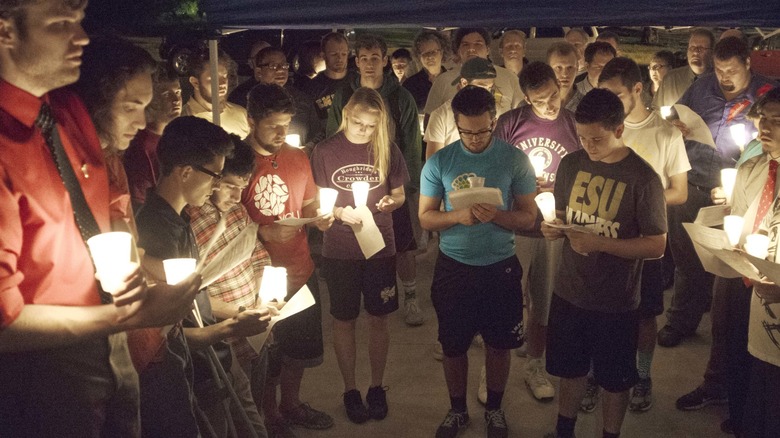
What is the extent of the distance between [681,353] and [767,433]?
226 centimetres

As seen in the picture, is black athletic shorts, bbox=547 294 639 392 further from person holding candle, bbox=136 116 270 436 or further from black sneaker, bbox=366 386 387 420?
person holding candle, bbox=136 116 270 436

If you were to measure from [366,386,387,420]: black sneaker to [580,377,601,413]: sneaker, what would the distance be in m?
1.33

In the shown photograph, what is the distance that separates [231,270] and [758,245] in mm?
2454

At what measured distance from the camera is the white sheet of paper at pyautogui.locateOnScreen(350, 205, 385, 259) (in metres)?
4.21

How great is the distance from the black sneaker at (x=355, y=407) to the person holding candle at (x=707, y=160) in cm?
259

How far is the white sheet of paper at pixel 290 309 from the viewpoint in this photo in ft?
10.4

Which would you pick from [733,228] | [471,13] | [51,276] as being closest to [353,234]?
[471,13]

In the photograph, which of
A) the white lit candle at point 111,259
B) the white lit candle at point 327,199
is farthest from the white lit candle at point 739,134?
the white lit candle at point 111,259

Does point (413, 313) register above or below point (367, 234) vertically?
below

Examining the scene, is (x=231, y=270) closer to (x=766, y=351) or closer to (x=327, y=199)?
(x=327, y=199)

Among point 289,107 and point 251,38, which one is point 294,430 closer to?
point 289,107

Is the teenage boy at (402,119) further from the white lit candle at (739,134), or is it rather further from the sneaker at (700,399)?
the white lit candle at (739,134)

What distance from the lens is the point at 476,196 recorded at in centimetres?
376

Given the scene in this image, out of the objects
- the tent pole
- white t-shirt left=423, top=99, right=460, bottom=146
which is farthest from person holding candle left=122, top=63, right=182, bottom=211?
white t-shirt left=423, top=99, right=460, bottom=146
